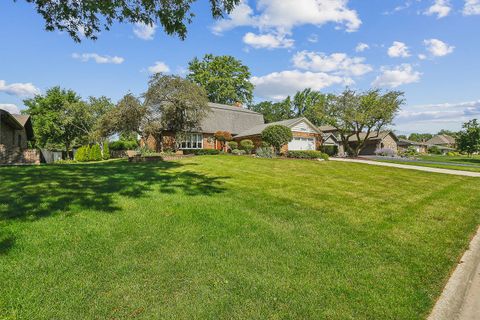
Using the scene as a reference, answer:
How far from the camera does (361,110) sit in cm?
3412

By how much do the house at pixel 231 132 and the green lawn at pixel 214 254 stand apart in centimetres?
2207

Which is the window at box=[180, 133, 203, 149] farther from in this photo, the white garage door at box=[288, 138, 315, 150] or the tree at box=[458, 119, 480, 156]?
the tree at box=[458, 119, 480, 156]

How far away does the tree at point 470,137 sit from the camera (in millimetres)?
37906

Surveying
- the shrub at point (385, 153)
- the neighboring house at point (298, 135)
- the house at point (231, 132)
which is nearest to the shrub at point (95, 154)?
the house at point (231, 132)

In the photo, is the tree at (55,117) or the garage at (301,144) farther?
the tree at (55,117)

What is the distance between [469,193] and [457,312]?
9402mm

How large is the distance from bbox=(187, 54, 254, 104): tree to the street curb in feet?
162

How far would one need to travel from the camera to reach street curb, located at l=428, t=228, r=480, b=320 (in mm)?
3109

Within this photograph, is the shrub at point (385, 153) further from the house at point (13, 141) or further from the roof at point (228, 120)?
the house at point (13, 141)

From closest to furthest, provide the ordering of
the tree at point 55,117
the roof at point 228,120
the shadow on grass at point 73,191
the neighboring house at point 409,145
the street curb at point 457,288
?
the street curb at point 457,288, the shadow on grass at point 73,191, the roof at point 228,120, the tree at point 55,117, the neighboring house at point 409,145

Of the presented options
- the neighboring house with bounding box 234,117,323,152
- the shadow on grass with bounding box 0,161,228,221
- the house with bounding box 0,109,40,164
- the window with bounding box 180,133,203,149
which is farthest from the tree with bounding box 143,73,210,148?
the shadow on grass with bounding box 0,161,228,221

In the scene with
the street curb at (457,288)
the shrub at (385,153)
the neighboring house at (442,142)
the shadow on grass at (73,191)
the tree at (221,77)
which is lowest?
the street curb at (457,288)

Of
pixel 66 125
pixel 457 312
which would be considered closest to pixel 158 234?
pixel 457 312

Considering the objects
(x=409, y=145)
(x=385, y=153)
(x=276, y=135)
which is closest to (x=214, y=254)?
(x=276, y=135)
